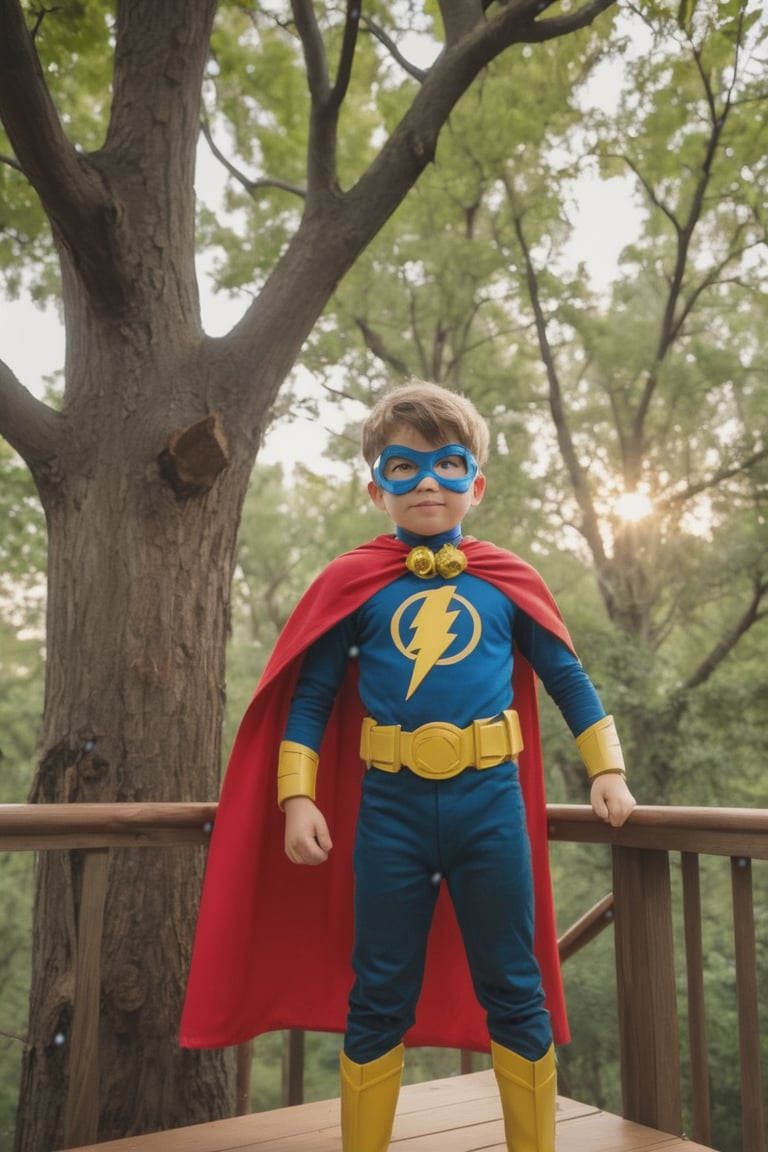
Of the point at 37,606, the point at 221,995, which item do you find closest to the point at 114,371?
the point at 221,995

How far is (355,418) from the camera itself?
9.96m

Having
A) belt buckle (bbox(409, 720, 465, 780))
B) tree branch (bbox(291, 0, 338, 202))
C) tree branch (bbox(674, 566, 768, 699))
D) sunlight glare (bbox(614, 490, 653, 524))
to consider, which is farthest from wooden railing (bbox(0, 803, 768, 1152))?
sunlight glare (bbox(614, 490, 653, 524))

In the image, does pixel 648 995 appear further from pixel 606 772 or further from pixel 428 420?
pixel 428 420

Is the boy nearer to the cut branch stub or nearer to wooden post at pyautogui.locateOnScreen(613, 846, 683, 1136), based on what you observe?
wooden post at pyautogui.locateOnScreen(613, 846, 683, 1136)

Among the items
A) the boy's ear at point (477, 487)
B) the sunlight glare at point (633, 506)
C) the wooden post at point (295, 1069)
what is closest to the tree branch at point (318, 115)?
the boy's ear at point (477, 487)

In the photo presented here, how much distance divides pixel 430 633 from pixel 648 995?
0.99 meters

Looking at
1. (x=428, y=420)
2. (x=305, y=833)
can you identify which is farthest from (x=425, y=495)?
(x=305, y=833)

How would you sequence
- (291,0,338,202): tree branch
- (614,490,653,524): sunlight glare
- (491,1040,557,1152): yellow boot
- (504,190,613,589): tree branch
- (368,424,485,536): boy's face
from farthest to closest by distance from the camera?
(614,490,653,524): sunlight glare → (504,190,613,589): tree branch → (291,0,338,202): tree branch → (368,424,485,536): boy's face → (491,1040,557,1152): yellow boot

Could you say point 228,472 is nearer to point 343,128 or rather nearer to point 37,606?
point 343,128

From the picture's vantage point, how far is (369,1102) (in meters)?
1.74

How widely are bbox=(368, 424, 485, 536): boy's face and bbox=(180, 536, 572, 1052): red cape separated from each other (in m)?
0.13

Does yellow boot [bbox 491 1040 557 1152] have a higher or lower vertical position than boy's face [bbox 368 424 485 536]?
lower

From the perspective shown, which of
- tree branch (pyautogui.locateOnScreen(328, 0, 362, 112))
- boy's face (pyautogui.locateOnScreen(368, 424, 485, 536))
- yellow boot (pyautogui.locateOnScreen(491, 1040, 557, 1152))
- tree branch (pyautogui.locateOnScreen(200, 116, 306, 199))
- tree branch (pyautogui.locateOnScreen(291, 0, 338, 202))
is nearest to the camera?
yellow boot (pyautogui.locateOnScreen(491, 1040, 557, 1152))

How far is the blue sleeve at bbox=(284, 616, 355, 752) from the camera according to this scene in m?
1.96
